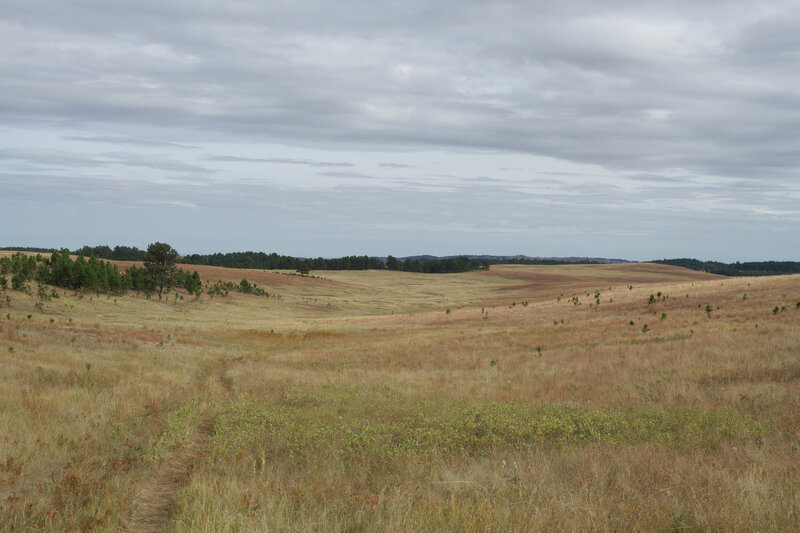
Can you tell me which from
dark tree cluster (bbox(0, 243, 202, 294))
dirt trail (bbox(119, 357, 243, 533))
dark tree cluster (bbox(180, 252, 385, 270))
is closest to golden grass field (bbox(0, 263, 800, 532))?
dirt trail (bbox(119, 357, 243, 533))

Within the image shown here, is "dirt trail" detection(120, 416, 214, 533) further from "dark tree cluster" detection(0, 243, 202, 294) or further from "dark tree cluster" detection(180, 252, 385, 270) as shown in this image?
"dark tree cluster" detection(180, 252, 385, 270)

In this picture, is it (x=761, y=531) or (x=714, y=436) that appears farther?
(x=714, y=436)

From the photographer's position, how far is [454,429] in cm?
1046

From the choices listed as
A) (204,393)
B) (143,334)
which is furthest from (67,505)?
(143,334)

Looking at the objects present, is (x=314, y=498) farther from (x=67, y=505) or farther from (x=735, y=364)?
(x=735, y=364)

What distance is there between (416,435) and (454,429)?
0.94 metres

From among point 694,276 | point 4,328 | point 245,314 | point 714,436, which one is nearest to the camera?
point 714,436

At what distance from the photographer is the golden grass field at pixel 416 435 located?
590 cm

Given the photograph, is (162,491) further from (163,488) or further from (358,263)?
(358,263)

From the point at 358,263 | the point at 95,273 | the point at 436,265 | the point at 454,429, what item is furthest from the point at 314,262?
the point at 454,429

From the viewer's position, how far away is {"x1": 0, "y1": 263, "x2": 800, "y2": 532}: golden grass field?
590 cm

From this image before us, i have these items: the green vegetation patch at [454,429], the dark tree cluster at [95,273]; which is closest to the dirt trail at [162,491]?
the green vegetation patch at [454,429]

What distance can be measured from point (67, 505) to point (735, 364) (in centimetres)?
1652

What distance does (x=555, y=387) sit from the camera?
1535 cm
